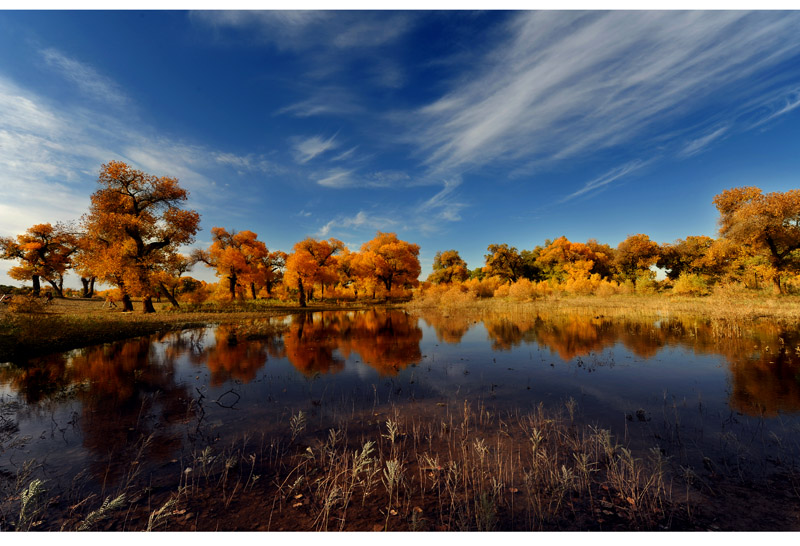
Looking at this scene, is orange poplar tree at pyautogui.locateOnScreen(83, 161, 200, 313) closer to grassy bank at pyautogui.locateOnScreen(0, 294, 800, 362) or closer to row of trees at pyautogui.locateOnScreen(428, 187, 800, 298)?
grassy bank at pyautogui.locateOnScreen(0, 294, 800, 362)

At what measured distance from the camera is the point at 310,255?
48.3m

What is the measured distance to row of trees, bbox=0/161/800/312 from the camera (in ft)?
96.9

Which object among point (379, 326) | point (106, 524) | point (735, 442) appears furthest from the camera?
point (379, 326)

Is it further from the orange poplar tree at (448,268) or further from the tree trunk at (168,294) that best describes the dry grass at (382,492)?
the orange poplar tree at (448,268)

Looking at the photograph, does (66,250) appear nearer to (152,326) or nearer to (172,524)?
(152,326)

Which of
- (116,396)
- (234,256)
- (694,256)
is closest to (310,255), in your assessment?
(234,256)

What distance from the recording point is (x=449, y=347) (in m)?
17.0

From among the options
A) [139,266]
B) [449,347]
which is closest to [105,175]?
[139,266]

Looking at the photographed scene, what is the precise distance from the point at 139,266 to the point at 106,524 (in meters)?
33.3

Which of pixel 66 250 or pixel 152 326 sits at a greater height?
pixel 66 250

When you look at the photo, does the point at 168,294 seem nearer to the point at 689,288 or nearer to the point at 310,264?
the point at 310,264

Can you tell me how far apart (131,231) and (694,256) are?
266 ft

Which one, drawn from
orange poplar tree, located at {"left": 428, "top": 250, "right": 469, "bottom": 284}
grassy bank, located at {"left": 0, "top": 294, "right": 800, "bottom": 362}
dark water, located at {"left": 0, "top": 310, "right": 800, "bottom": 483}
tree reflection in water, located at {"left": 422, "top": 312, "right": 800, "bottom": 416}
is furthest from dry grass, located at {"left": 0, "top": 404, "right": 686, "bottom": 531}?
orange poplar tree, located at {"left": 428, "top": 250, "right": 469, "bottom": 284}

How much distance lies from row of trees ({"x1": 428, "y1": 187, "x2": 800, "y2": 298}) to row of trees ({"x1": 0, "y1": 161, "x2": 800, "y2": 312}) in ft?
0.39
